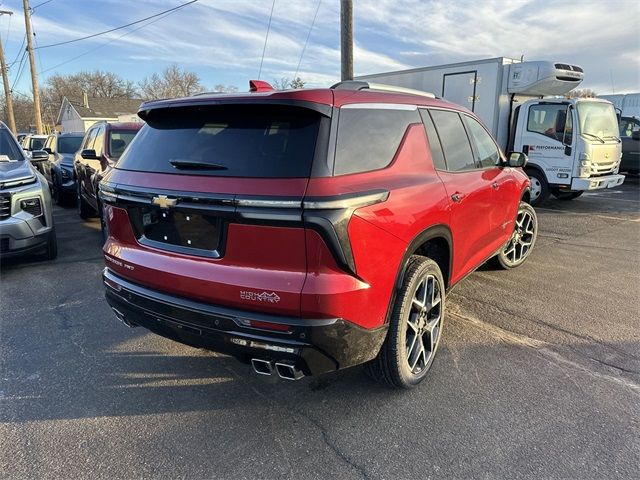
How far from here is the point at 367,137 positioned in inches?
105

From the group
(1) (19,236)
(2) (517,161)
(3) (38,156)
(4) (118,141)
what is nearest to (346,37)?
(4) (118,141)

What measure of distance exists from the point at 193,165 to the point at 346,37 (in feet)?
32.1

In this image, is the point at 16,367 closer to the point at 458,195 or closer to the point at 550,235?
the point at 458,195

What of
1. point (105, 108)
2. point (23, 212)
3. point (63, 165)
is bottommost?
point (23, 212)

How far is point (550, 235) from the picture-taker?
24.7 ft

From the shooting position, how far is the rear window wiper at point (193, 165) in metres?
2.47

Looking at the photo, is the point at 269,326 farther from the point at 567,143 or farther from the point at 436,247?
the point at 567,143

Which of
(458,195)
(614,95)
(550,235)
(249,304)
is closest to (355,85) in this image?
(458,195)

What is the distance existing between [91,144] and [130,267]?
7.12 metres

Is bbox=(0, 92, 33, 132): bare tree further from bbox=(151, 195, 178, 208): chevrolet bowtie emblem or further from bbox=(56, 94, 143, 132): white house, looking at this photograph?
bbox=(151, 195, 178, 208): chevrolet bowtie emblem

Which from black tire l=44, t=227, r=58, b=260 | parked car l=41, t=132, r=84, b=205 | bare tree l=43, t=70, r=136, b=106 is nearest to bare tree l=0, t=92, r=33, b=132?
bare tree l=43, t=70, r=136, b=106

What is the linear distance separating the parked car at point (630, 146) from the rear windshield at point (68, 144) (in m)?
17.0

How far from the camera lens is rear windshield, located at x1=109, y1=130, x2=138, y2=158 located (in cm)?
752

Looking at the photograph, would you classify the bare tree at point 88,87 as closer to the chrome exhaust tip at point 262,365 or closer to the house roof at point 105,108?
the house roof at point 105,108
